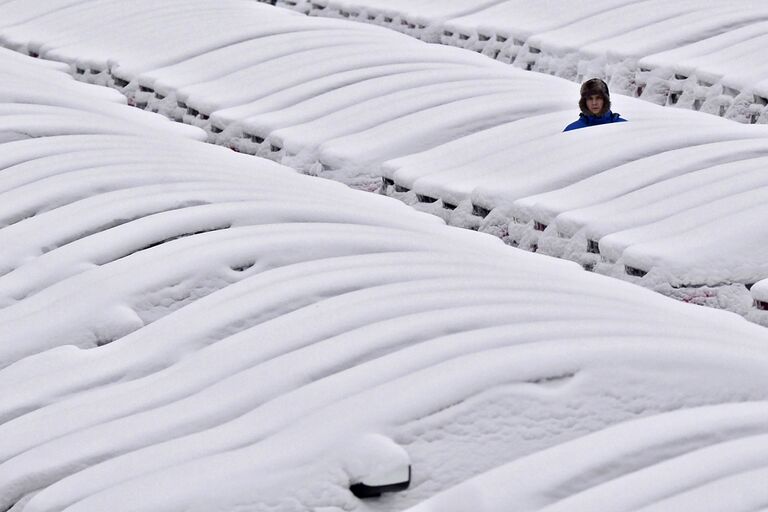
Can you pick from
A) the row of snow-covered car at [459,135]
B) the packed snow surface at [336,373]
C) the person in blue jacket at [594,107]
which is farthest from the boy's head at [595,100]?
the packed snow surface at [336,373]

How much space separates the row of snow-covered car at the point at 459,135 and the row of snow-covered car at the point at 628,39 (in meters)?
1.28

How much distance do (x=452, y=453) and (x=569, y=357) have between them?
1.63 feet

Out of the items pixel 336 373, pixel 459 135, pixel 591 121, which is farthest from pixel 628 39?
pixel 336 373

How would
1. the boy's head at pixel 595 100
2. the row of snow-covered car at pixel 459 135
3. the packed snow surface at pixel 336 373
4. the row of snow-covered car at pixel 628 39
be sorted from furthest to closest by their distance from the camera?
1. the row of snow-covered car at pixel 628 39
2. the boy's head at pixel 595 100
3. the row of snow-covered car at pixel 459 135
4. the packed snow surface at pixel 336 373

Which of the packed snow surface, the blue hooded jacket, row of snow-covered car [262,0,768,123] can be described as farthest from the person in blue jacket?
the packed snow surface

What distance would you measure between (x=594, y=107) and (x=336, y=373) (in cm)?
449

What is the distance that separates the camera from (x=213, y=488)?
351 cm

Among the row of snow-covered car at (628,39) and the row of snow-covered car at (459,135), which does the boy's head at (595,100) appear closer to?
the row of snow-covered car at (459,135)

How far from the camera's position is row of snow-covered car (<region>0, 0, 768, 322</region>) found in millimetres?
6562

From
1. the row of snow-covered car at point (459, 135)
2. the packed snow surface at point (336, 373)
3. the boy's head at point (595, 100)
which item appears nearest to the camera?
the packed snow surface at point (336, 373)

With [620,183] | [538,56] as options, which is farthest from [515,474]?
[538,56]

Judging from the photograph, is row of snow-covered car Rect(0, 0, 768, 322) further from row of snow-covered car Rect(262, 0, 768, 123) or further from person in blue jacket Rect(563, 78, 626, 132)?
row of snow-covered car Rect(262, 0, 768, 123)

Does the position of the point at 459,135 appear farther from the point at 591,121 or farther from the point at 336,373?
the point at 336,373

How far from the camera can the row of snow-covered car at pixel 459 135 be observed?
21.5ft
